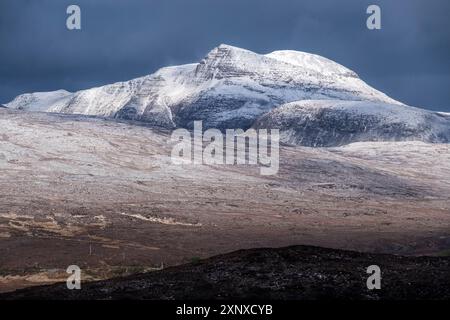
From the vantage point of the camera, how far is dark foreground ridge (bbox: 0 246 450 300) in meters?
20.2

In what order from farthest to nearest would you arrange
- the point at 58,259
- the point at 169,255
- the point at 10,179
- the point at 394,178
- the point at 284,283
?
the point at 394,178, the point at 10,179, the point at 169,255, the point at 58,259, the point at 284,283

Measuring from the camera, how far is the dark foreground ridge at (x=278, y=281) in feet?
66.3

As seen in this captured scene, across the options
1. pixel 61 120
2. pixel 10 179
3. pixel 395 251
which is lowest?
pixel 395 251

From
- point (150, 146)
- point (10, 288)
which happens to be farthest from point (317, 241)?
point (150, 146)

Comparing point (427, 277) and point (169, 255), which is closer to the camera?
point (427, 277)

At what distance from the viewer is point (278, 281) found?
21484 millimetres

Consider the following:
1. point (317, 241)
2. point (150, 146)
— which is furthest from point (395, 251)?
point (150, 146)

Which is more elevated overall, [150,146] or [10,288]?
[150,146]

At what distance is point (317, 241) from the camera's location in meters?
56.6
